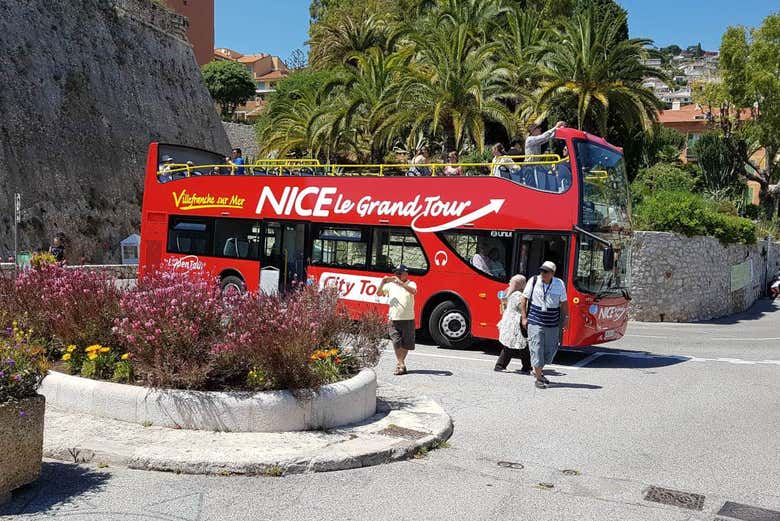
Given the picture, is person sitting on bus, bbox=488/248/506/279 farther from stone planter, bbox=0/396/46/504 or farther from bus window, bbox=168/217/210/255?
stone planter, bbox=0/396/46/504

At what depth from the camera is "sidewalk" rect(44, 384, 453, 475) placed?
6.00 m

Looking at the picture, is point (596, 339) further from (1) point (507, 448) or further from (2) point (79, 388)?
(2) point (79, 388)

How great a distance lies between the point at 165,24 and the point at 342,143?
596 inches

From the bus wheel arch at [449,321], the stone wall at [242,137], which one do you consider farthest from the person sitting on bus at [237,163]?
the stone wall at [242,137]

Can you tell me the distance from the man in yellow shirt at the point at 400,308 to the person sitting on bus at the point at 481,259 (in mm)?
3284

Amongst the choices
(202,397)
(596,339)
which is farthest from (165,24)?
(202,397)

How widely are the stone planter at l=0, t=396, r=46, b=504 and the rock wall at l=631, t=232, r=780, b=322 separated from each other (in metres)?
19.7

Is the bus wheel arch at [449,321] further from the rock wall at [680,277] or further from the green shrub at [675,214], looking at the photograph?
the green shrub at [675,214]

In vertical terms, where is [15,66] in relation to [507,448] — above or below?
above

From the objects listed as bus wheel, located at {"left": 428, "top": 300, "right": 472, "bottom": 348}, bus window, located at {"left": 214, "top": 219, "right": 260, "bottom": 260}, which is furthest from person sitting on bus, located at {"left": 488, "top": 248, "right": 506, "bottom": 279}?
bus window, located at {"left": 214, "top": 219, "right": 260, "bottom": 260}

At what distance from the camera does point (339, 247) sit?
15.6m

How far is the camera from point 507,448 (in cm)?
729

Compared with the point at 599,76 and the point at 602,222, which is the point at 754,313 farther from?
the point at 602,222

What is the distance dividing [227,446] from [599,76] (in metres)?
25.6
